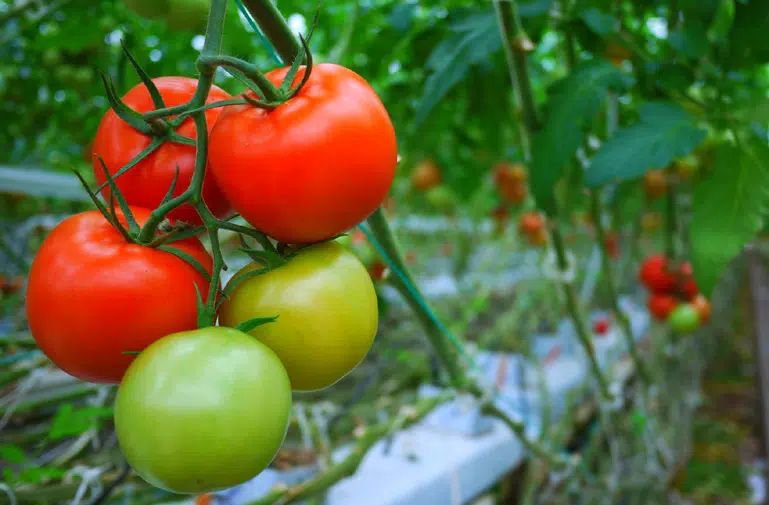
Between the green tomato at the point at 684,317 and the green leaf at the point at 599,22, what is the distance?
1.14 meters

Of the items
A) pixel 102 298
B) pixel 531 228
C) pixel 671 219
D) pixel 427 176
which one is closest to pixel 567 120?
pixel 102 298

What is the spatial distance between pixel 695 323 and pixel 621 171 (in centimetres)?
122

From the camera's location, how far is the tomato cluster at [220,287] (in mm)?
243

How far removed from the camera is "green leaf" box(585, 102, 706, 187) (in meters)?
0.49

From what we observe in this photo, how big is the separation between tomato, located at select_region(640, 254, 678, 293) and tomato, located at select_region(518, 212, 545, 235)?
0.61m

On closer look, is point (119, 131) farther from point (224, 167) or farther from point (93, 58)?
point (93, 58)

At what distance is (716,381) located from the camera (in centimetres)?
385

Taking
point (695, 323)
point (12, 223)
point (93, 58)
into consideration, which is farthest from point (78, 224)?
point (12, 223)

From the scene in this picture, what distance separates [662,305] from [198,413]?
5.10 feet

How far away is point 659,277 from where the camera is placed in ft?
5.15

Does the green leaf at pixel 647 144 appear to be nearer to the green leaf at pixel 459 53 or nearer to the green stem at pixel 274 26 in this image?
the green leaf at pixel 459 53

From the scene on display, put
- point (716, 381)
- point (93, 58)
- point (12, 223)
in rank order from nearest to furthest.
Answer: point (93, 58)
point (12, 223)
point (716, 381)

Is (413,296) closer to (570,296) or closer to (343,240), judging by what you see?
(343,240)

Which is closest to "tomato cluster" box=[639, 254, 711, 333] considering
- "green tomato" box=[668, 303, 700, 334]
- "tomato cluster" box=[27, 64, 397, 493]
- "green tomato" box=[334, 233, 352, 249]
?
"green tomato" box=[668, 303, 700, 334]
